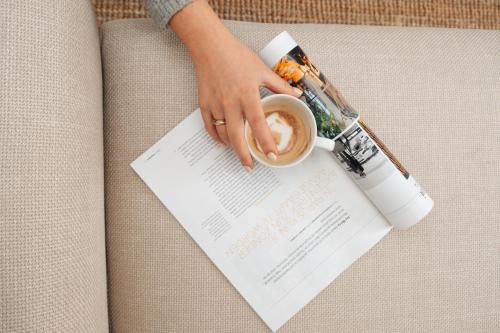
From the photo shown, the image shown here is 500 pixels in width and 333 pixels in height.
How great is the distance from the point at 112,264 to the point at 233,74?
345mm

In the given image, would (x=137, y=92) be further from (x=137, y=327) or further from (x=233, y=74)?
(x=137, y=327)

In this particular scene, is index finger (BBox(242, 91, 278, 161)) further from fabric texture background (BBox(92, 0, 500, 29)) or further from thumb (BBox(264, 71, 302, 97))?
fabric texture background (BBox(92, 0, 500, 29))

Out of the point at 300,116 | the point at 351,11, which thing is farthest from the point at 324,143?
the point at 351,11

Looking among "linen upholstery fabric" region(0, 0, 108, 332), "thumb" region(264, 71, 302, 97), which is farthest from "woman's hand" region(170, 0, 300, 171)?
"linen upholstery fabric" region(0, 0, 108, 332)

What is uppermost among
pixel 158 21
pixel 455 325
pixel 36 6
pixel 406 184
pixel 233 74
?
pixel 36 6

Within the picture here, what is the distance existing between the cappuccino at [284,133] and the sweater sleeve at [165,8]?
0.66 ft

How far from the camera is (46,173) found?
0.56 metres

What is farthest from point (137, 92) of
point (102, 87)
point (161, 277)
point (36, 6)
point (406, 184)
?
point (406, 184)

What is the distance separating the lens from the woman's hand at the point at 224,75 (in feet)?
2.14

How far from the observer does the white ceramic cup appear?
63 cm

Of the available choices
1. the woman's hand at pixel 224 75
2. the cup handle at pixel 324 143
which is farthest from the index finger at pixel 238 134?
the cup handle at pixel 324 143

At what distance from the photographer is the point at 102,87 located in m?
0.71

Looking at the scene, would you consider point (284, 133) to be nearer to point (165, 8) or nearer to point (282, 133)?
point (282, 133)

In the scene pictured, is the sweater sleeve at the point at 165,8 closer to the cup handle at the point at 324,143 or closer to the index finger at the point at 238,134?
the index finger at the point at 238,134
